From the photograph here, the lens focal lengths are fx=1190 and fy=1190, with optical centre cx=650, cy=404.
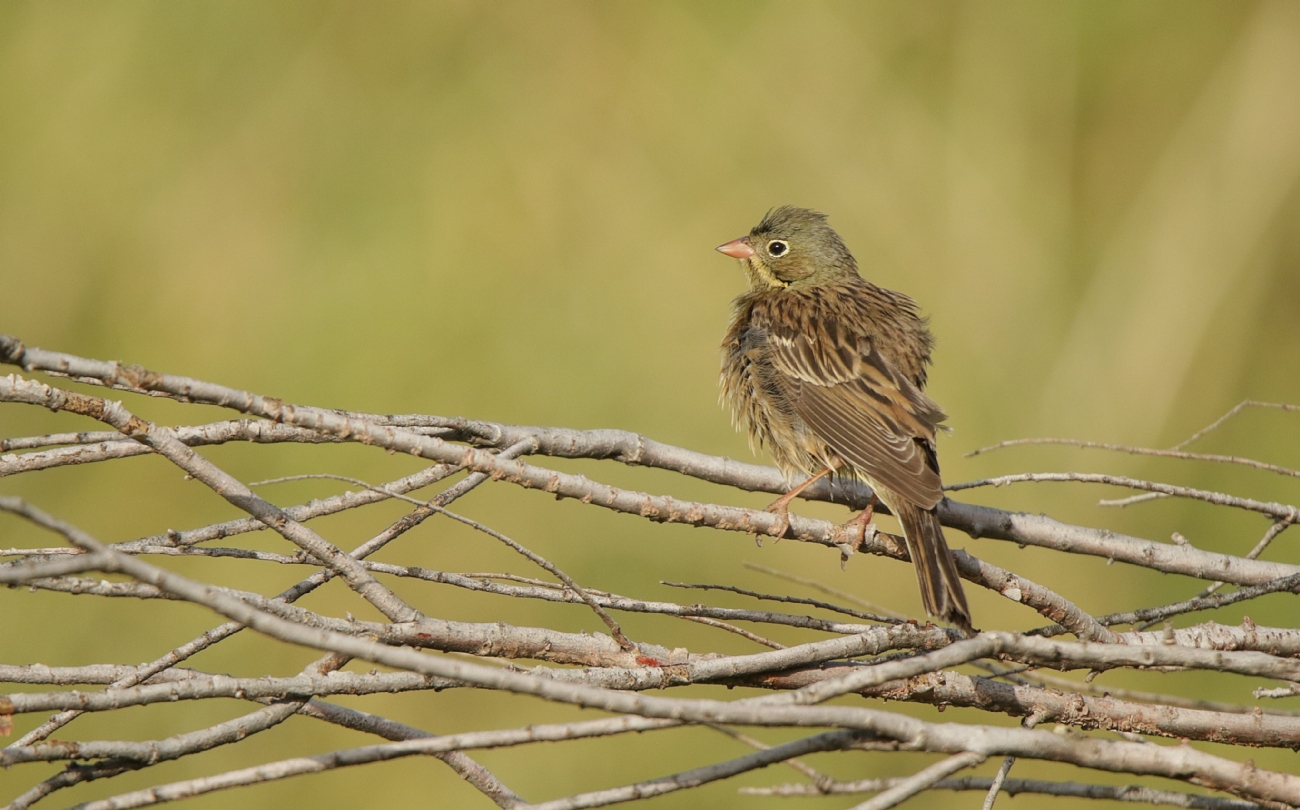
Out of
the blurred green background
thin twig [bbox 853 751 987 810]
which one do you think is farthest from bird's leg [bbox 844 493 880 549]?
the blurred green background

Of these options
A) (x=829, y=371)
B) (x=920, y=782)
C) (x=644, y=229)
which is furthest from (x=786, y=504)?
(x=644, y=229)

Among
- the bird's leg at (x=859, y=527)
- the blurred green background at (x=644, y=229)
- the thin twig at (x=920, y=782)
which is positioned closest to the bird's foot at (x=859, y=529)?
the bird's leg at (x=859, y=527)

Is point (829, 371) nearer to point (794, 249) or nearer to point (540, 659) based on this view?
point (794, 249)

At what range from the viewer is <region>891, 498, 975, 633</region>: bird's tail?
2.71 metres

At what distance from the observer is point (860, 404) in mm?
3930

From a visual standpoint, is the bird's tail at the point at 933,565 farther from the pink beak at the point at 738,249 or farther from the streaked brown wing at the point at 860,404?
the pink beak at the point at 738,249

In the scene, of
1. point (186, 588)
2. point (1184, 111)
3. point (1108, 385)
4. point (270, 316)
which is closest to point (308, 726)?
point (270, 316)

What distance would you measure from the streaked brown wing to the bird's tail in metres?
0.10

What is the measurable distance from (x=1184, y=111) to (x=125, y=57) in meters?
4.84

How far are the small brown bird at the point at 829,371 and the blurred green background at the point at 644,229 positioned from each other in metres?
0.64

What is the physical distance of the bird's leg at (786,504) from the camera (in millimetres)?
2636

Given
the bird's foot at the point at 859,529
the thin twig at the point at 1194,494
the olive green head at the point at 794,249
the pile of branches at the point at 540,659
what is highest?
the olive green head at the point at 794,249

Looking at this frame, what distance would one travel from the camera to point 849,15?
5602 millimetres

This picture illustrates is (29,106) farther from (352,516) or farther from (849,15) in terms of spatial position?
(849,15)
